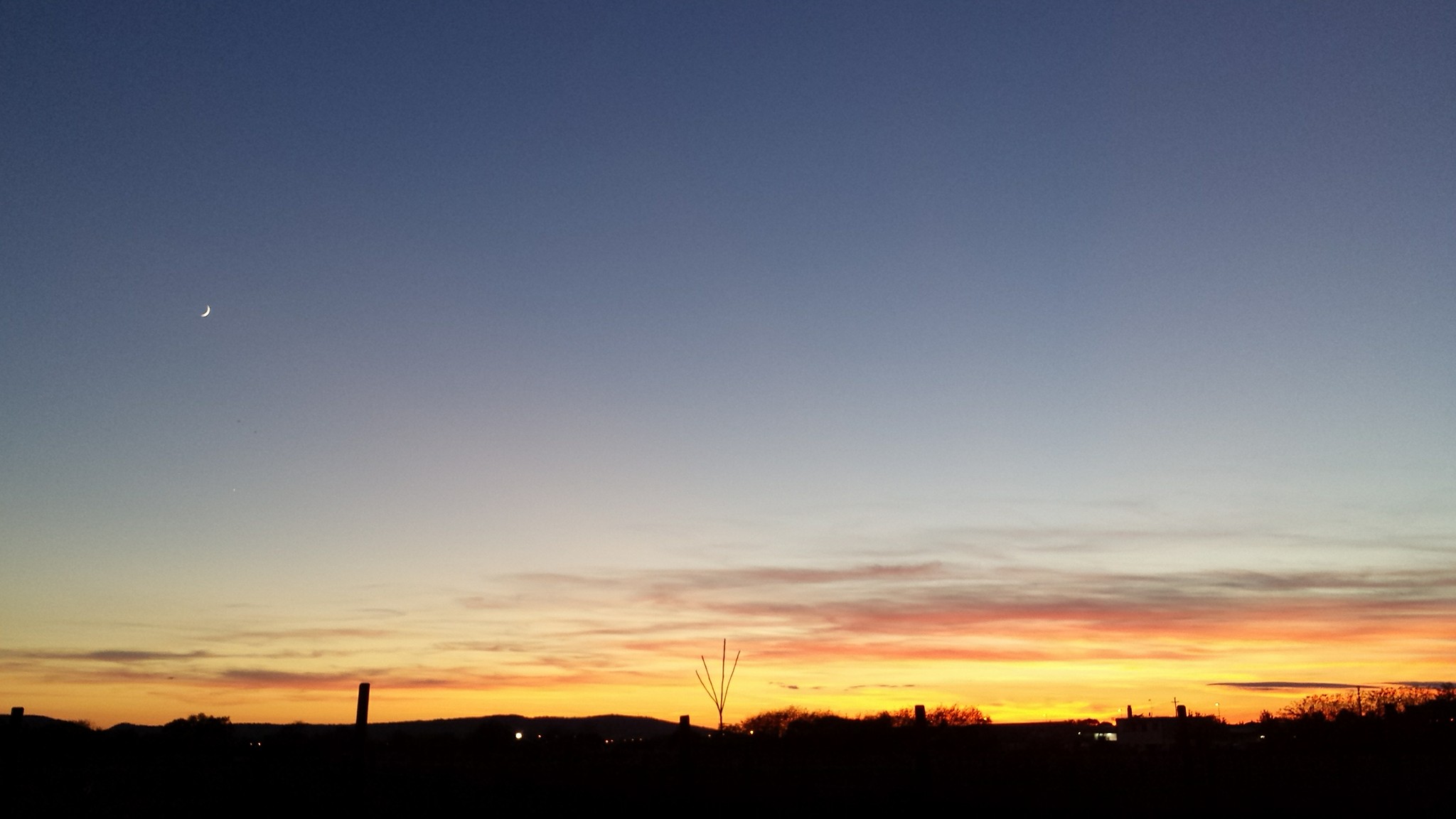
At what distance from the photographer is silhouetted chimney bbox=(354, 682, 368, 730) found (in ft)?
45.5

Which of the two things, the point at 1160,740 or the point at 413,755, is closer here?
the point at 413,755

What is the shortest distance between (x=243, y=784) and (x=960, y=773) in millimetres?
21927

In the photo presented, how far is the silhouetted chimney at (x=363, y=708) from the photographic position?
13.9 m

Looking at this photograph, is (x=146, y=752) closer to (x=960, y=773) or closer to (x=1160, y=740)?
(x=960, y=773)

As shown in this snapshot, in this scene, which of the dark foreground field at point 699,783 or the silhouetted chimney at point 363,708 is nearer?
the silhouetted chimney at point 363,708

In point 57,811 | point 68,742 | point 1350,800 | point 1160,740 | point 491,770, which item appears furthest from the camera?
point 1160,740

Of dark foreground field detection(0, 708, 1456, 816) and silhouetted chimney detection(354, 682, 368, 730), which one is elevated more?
silhouetted chimney detection(354, 682, 368, 730)

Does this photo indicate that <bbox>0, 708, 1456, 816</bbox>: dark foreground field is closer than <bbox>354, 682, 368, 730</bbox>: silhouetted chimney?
No

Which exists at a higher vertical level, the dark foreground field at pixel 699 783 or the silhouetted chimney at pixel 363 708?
the silhouetted chimney at pixel 363 708

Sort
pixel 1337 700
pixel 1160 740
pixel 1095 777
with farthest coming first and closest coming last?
pixel 1160 740 → pixel 1337 700 → pixel 1095 777

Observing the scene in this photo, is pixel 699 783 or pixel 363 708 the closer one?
pixel 363 708

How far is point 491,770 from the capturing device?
3503cm

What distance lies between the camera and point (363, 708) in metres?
14.0

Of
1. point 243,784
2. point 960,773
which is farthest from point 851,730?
point 243,784
